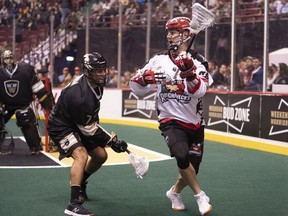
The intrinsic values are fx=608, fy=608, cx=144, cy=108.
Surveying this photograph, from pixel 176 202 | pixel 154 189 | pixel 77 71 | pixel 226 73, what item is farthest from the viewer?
pixel 77 71

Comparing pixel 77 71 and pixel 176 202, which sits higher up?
pixel 77 71

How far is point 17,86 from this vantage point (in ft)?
25.6

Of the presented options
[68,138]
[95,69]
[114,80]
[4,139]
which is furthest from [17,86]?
[114,80]

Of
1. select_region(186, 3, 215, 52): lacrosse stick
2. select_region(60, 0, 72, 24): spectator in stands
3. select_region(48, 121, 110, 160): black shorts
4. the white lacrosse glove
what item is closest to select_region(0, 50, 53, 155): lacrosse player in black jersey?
select_region(48, 121, 110, 160): black shorts

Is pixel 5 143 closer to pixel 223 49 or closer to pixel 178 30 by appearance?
pixel 223 49

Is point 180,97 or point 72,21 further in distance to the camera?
point 72,21

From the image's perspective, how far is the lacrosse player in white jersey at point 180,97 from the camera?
4.32m

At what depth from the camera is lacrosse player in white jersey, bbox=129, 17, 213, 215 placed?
432 centimetres

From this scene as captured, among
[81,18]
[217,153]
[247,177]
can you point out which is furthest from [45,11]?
[247,177]

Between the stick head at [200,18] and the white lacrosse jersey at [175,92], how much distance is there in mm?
236

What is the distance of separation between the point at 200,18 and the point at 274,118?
4162 mm

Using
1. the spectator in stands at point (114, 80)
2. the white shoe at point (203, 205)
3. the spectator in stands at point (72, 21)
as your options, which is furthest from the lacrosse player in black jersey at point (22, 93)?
the spectator in stands at point (72, 21)

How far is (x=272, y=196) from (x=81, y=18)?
10593 mm

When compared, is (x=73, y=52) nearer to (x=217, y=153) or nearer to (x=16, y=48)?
(x=16, y=48)
